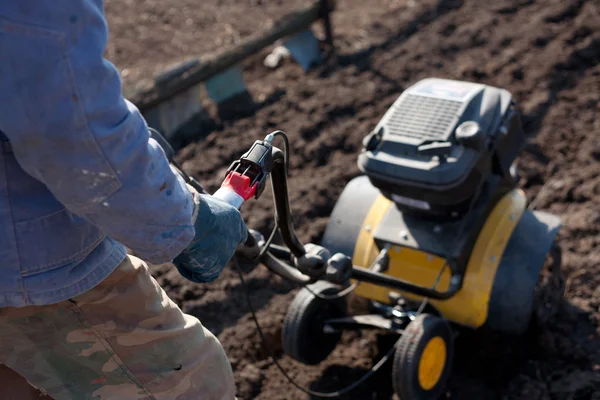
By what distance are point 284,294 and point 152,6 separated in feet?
14.9

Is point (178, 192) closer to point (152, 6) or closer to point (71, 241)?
point (71, 241)

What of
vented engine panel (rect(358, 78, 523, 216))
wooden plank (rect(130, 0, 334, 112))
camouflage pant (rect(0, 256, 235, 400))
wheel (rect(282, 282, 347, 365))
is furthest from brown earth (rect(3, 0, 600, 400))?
camouflage pant (rect(0, 256, 235, 400))

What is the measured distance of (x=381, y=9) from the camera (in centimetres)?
685

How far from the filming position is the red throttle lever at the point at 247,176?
2.14m

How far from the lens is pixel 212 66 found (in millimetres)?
5461

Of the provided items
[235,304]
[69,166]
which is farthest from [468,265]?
[69,166]

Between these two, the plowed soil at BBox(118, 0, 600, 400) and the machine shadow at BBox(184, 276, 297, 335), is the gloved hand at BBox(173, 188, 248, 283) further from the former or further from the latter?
→ the machine shadow at BBox(184, 276, 297, 335)

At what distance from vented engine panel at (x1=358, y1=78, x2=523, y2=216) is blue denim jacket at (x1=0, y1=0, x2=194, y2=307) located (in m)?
1.25

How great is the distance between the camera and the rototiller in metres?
2.90

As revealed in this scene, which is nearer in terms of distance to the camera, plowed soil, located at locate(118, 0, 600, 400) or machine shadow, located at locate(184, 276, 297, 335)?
plowed soil, located at locate(118, 0, 600, 400)

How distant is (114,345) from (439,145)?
1450 millimetres

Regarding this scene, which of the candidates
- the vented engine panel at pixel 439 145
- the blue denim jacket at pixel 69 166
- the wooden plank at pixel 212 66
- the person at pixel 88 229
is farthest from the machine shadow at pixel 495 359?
the wooden plank at pixel 212 66

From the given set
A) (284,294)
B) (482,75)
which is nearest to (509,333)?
(284,294)

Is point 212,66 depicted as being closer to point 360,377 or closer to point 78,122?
point 360,377
